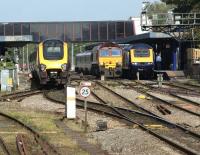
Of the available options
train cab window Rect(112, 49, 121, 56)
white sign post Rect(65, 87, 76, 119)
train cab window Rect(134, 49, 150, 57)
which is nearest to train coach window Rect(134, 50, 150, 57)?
train cab window Rect(134, 49, 150, 57)

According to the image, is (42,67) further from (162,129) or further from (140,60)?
(162,129)

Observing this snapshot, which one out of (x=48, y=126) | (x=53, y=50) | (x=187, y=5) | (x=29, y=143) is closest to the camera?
(x=29, y=143)

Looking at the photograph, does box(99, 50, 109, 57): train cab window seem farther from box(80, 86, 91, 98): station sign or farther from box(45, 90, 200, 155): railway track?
box(80, 86, 91, 98): station sign

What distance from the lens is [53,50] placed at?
115ft

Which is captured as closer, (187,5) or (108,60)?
(108,60)

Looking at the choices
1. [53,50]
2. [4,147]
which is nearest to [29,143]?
[4,147]

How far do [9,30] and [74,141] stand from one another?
2932 inches

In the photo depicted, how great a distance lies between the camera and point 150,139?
14289 millimetres

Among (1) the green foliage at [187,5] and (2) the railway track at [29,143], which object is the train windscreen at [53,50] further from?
(1) the green foliage at [187,5]

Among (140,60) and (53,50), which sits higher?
(53,50)

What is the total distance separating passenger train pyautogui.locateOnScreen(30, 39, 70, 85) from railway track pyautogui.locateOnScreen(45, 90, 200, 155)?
491 inches

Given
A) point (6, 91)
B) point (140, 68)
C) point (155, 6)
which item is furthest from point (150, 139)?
point (155, 6)

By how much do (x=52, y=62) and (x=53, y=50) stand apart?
77 centimetres

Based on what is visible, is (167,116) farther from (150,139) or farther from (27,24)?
(27,24)
